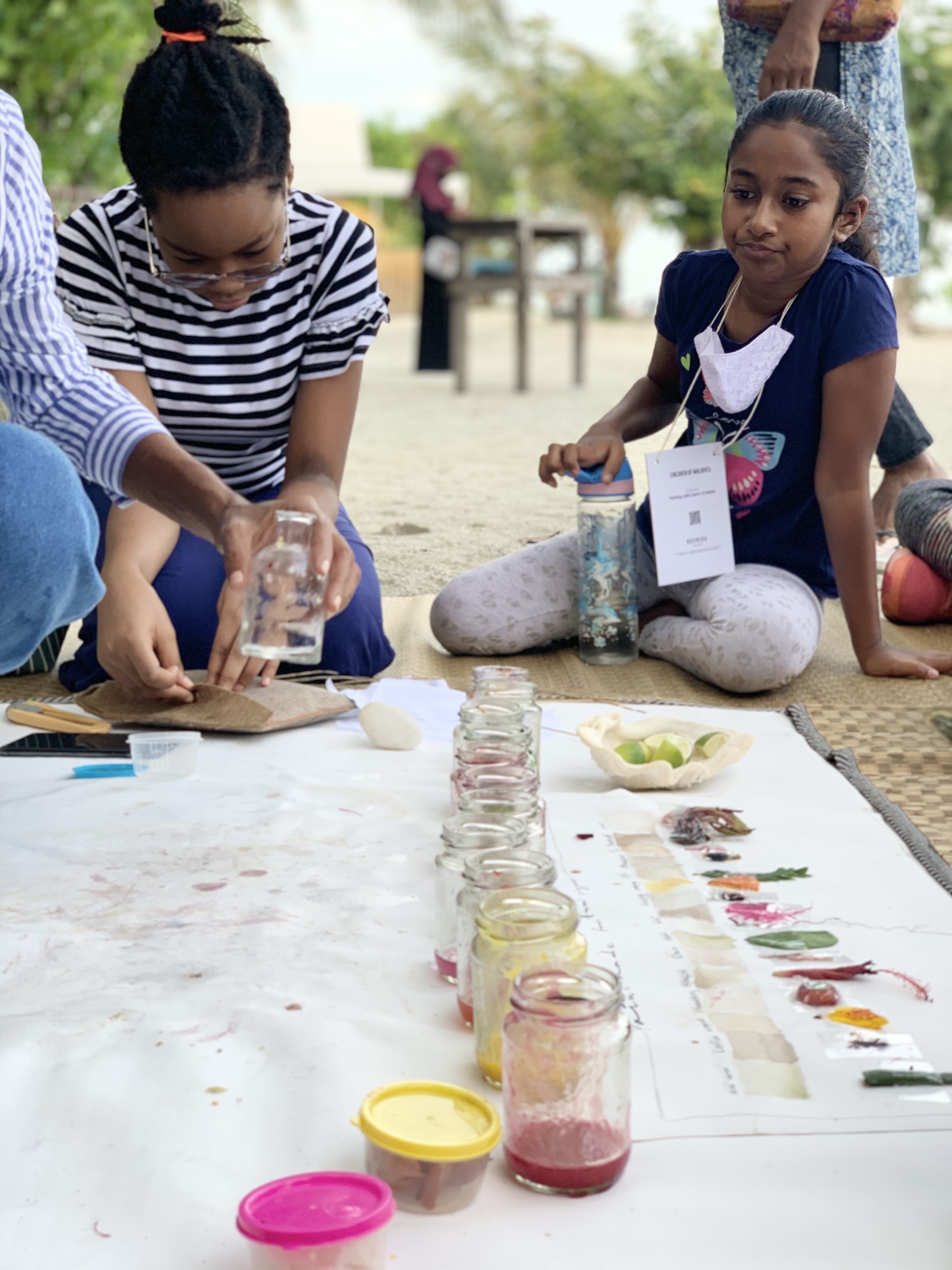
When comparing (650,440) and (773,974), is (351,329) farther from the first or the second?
(773,974)

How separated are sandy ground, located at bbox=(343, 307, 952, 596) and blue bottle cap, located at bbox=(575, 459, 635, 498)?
0.14 meters

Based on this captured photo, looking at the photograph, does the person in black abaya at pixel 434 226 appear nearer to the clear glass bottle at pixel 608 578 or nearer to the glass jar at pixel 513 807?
the clear glass bottle at pixel 608 578

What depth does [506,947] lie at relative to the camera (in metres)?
1.10

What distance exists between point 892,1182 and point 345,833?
81 cm

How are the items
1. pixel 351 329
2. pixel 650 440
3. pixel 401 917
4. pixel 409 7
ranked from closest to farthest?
1. pixel 401 917
2. pixel 351 329
3. pixel 650 440
4. pixel 409 7

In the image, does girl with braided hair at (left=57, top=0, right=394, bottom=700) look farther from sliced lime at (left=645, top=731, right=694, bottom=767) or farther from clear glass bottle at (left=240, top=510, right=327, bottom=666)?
sliced lime at (left=645, top=731, right=694, bottom=767)

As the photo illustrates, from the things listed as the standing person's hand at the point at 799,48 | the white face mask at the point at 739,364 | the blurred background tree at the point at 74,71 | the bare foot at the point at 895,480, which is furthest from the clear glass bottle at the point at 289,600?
the blurred background tree at the point at 74,71

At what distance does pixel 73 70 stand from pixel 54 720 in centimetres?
544

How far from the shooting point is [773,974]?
1.29 m

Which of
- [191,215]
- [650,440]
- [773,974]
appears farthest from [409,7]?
[773,974]

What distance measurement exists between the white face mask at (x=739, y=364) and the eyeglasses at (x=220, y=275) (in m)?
0.82

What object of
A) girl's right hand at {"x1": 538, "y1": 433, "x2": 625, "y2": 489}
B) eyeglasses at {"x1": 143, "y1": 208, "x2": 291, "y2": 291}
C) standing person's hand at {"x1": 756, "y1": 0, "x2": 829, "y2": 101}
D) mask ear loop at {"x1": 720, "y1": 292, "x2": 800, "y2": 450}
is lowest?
girl's right hand at {"x1": 538, "y1": 433, "x2": 625, "y2": 489}

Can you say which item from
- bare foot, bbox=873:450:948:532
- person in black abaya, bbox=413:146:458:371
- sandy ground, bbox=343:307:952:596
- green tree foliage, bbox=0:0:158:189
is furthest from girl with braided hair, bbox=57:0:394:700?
person in black abaya, bbox=413:146:458:371

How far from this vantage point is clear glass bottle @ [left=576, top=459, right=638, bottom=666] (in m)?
2.55
